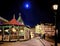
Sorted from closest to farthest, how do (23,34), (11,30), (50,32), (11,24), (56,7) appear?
(56,7)
(11,24)
(11,30)
(23,34)
(50,32)

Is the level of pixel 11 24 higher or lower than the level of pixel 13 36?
higher

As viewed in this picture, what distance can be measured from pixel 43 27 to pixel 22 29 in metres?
12.6

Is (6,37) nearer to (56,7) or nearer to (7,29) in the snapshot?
(7,29)

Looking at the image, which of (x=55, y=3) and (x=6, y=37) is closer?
(x=55, y=3)

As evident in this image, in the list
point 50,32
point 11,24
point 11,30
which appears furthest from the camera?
point 50,32

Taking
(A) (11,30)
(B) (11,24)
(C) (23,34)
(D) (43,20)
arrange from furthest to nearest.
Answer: (D) (43,20)
(C) (23,34)
(A) (11,30)
(B) (11,24)

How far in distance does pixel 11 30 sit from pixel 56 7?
57.0 ft

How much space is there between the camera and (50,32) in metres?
39.3

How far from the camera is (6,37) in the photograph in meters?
28.3

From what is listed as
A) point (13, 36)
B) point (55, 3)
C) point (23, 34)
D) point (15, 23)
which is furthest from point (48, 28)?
point (55, 3)

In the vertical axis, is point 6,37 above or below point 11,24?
below

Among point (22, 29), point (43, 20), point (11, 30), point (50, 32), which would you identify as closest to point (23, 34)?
point (22, 29)

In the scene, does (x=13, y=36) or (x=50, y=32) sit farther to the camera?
(x=50, y=32)

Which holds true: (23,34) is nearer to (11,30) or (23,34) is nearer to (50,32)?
(11,30)
